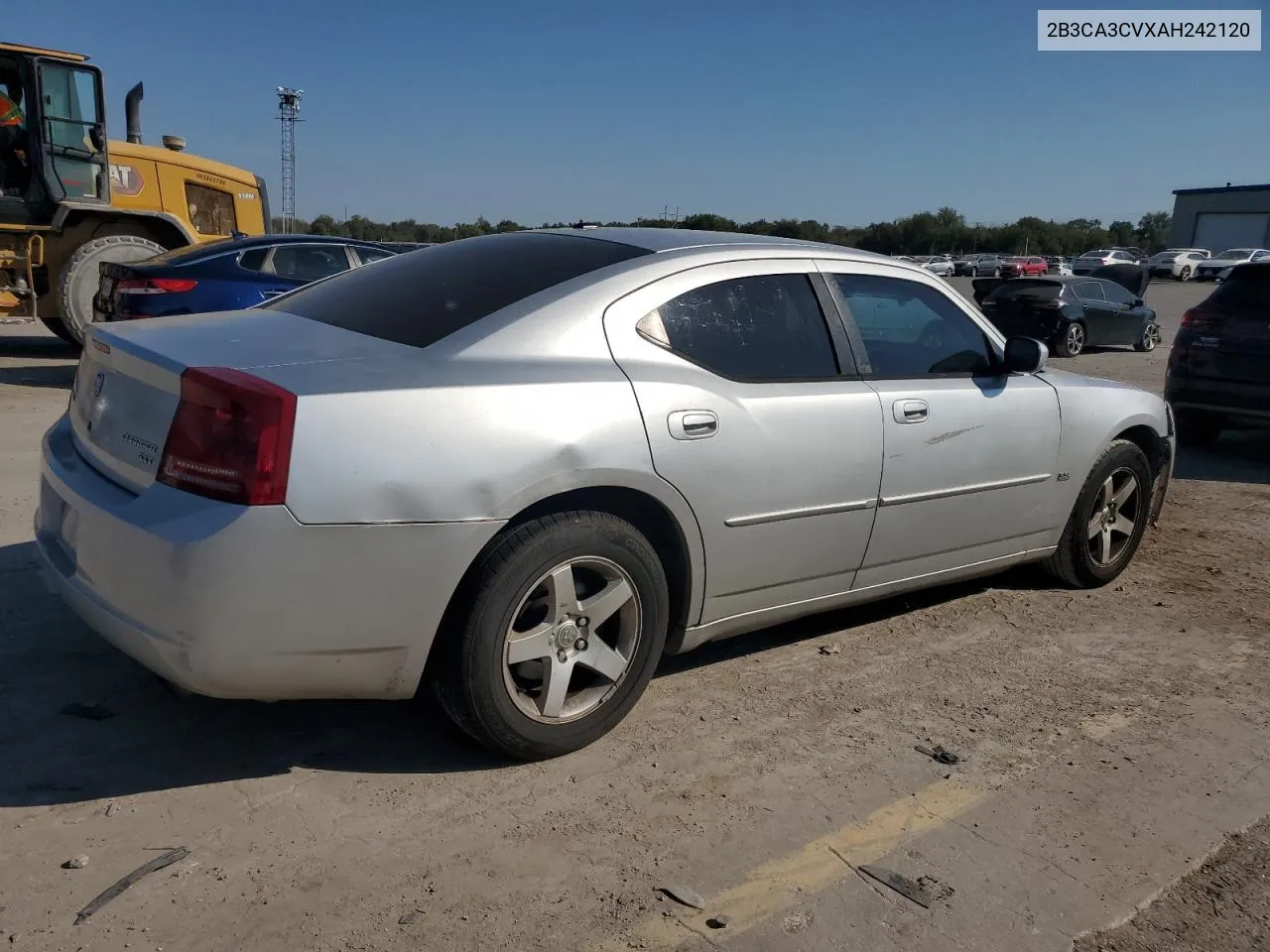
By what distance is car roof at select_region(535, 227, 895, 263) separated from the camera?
383 cm

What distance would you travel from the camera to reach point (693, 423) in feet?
11.1

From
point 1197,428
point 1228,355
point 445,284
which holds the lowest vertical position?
point 1197,428

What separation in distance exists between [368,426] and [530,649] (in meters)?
0.81

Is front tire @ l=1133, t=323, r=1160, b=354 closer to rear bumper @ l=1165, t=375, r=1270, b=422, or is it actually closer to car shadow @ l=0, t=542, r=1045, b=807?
rear bumper @ l=1165, t=375, r=1270, b=422

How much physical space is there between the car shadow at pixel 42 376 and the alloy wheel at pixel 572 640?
8.34 m

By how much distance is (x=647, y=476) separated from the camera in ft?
10.6

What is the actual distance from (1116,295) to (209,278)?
15.9 metres

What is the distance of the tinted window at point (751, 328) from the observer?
3535 millimetres

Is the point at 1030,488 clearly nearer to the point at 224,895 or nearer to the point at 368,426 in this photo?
the point at 368,426

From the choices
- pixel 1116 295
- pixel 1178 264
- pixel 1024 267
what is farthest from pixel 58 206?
pixel 1178 264

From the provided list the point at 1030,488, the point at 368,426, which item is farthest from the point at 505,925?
the point at 1030,488

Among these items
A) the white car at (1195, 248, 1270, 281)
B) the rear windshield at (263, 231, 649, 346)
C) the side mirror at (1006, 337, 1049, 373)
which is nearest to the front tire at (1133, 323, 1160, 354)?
the side mirror at (1006, 337, 1049, 373)

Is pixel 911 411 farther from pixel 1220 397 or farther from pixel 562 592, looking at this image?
pixel 1220 397

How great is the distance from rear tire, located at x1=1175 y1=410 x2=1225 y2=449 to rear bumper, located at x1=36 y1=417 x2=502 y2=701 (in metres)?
8.08
